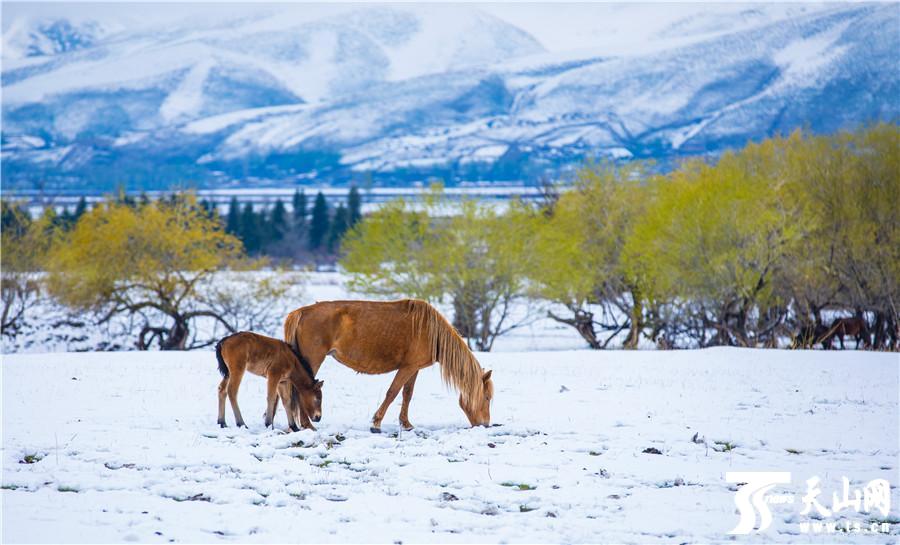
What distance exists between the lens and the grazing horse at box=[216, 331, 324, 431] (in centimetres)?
994

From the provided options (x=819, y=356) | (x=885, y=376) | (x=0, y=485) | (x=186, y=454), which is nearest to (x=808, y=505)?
(x=186, y=454)

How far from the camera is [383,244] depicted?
32.1 m

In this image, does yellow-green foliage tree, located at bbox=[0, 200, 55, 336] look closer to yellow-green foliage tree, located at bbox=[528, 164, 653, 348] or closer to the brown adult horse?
yellow-green foliage tree, located at bbox=[528, 164, 653, 348]

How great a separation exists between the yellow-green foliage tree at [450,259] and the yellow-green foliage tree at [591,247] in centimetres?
106

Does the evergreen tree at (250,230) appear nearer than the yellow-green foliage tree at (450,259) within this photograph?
No

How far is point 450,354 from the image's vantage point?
10.7 meters

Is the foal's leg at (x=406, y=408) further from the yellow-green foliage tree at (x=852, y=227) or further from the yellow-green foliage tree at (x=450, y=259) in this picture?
the yellow-green foliage tree at (x=450, y=259)

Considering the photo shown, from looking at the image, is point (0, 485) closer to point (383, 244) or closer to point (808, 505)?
point (808, 505)

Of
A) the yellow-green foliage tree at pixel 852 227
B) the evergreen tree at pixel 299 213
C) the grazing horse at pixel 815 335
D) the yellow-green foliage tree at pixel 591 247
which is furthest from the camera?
the evergreen tree at pixel 299 213

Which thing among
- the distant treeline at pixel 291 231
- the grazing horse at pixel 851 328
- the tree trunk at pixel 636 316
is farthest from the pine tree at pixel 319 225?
the grazing horse at pixel 851 328

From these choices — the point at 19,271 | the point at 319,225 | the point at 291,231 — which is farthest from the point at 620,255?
the point at 291,231

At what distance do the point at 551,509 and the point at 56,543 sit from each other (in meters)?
3.81

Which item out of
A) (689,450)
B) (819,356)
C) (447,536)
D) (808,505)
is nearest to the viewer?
(447,536)

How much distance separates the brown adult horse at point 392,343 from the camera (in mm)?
10562
